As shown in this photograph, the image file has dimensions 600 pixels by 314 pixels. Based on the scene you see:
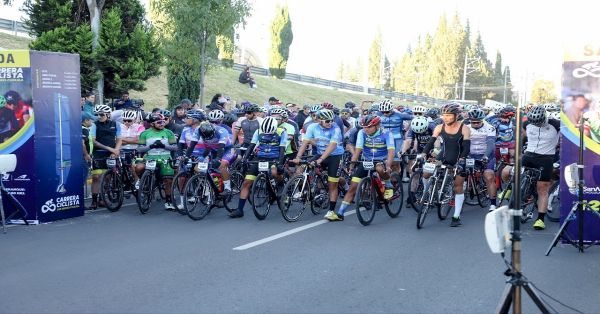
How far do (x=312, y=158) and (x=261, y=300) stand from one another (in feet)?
19.5

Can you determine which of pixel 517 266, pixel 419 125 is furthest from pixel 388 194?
pixel 517 266

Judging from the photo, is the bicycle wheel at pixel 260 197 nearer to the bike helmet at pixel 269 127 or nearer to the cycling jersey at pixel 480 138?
the bike helmet at pixel 269 127

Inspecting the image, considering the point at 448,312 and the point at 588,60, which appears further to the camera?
the point at 588,60

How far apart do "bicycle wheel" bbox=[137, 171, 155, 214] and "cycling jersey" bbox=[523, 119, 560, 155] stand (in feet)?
21.6

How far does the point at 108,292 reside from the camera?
6.67 meters

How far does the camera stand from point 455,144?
1098cm

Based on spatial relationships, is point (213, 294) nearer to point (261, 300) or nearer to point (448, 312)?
point (261, 300)

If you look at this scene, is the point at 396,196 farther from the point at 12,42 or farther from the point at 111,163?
the point at 12,42

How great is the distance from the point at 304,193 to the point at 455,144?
2.65 m

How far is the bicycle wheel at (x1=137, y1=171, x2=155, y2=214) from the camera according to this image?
11.8m

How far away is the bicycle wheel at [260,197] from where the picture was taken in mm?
11242

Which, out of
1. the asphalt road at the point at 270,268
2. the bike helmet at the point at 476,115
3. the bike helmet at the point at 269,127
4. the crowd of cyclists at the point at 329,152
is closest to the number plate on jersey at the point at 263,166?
the crowd of cyclists at the point at 329,152

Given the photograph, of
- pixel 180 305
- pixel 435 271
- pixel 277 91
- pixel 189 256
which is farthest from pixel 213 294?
pixel 277 91

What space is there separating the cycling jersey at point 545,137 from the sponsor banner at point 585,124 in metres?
1.82
